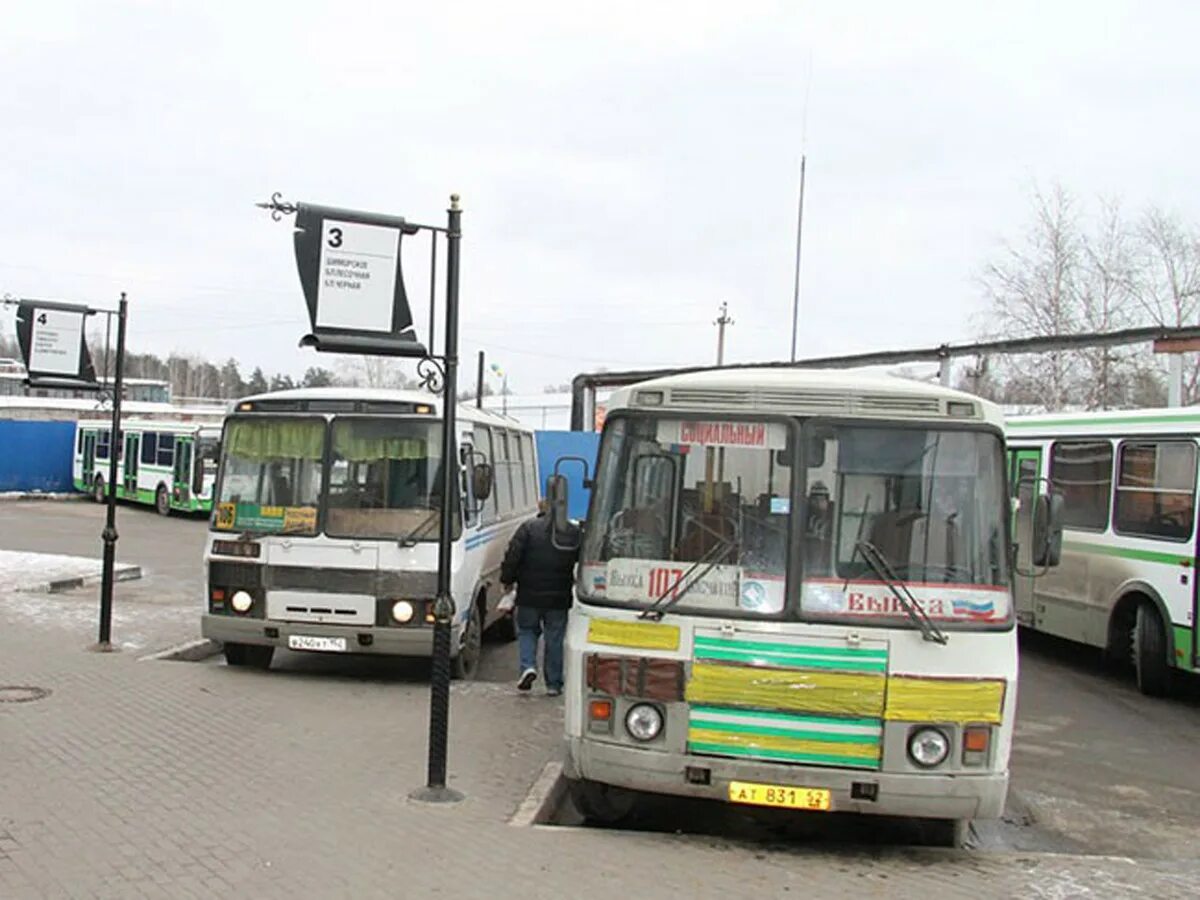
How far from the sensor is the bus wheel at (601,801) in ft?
21.8

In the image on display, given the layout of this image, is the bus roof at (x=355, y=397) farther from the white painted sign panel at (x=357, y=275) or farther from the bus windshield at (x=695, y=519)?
the bus windshield at (x=695, y=519)

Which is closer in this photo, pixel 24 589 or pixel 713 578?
pixel 713 578

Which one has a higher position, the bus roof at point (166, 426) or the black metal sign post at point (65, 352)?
the black metal sign post at point (65, 352)

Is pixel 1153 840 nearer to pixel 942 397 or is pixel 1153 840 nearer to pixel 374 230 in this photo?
pixel 942 397

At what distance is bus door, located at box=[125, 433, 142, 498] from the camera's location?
35.5 m

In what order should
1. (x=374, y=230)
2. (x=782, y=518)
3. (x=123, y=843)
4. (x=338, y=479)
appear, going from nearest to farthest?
(x=123, y=843), (x=782, y=518), (x=374, y=230), (x=338, y=479)

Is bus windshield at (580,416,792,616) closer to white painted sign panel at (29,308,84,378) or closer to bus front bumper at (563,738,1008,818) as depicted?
bus front bumper at (563,738,1008,818)

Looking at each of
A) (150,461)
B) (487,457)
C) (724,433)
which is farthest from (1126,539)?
(150,461)

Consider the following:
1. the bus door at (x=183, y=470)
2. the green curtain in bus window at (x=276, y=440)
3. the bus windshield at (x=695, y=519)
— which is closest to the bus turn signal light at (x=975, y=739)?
the bus windshield at (x=695, y=519)

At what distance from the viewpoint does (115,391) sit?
11.4 m

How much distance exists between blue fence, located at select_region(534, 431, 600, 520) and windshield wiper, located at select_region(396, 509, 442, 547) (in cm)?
1646

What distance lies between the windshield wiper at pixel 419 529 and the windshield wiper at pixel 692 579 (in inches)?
174

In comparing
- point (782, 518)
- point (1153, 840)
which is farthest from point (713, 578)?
point (1153, 840)

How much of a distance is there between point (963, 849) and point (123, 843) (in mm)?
4525
